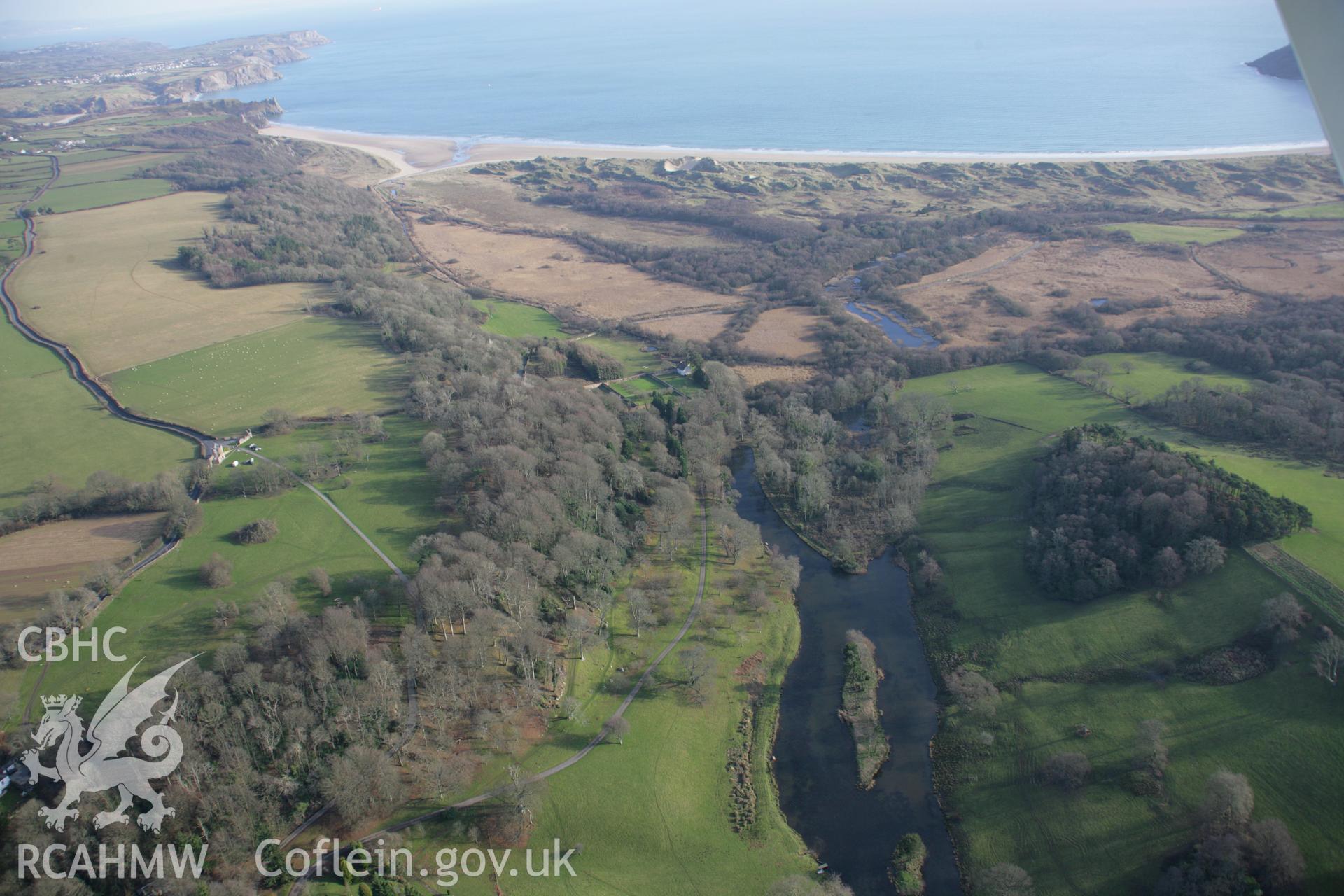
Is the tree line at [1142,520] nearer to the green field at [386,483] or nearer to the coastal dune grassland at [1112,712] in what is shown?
the coastal dune grassland at [1112,712]

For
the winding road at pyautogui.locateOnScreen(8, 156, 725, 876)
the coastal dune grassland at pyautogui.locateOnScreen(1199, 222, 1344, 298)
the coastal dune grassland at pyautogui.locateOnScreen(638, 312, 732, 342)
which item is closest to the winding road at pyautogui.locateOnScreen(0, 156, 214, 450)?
the winding road at pyautogui.locateOnScreen(8, 156, 725, 876)

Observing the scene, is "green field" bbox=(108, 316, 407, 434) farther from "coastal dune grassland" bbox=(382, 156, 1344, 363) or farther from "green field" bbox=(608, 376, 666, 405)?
"coastal dune grassland" bbox=(382, 156, 1344, 363)

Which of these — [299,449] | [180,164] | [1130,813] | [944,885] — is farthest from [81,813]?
[180,164]

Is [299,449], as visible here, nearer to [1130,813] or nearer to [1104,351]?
[1130,813]

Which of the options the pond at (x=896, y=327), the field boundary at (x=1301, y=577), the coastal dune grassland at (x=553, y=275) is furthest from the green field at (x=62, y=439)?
the field boundary at (x=1301, y=577)

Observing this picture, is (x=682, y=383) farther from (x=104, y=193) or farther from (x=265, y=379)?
(x=104, y=193)
